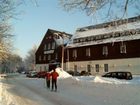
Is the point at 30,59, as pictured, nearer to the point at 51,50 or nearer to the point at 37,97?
the point at 51,50

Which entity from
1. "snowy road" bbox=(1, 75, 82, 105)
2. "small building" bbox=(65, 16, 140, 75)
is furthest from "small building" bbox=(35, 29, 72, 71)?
"snowy road" bbox=(1, 75, 82, 105)

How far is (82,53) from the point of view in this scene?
68.7 m

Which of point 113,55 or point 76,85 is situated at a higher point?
point 113,55

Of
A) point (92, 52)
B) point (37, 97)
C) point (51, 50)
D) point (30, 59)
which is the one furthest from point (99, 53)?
point (30, 59)

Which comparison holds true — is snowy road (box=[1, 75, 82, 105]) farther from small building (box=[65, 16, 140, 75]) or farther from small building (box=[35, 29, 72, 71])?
small building (box=[35, 29, 72, 71])

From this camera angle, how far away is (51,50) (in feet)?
260

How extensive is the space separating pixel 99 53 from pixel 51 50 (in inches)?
718

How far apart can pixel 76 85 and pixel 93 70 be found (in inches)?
1454

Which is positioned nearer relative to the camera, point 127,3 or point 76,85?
point 127,3

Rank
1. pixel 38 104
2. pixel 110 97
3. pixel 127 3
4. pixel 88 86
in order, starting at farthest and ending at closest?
pixel 88 86 < pixel 110 97 < pixel 38 104 < pixel 127 3

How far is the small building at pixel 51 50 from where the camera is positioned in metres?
76.6

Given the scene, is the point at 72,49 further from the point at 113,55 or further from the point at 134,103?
the point at 134,103

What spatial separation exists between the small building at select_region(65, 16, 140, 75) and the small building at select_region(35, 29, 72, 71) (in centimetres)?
417

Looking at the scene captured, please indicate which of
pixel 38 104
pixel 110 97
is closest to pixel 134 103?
pixel 110 97
